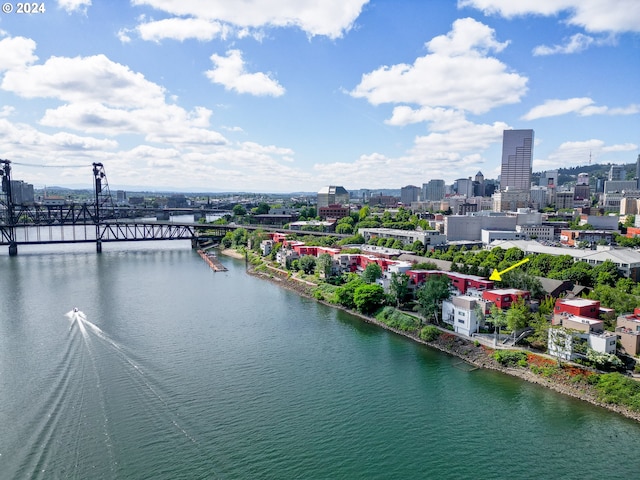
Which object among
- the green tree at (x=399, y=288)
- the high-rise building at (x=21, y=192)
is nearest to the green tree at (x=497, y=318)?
the green tree at (x=399, y=288)

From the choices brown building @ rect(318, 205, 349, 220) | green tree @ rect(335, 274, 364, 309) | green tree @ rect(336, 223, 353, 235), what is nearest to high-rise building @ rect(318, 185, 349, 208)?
brown building @ rect(318, 205, 349, 220)

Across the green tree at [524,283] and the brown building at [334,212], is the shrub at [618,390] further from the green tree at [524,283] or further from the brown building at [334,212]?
the brown building at [334,212]

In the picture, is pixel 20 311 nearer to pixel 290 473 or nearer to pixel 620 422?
pixel 290 473

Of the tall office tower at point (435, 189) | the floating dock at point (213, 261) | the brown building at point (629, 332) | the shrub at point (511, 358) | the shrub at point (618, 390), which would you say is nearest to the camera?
the shrub at point (618, 390)

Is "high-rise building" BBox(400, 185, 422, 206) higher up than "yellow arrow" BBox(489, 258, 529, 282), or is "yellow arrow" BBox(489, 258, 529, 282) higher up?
"high-rise building" BBox(400, 185, 422, 206)

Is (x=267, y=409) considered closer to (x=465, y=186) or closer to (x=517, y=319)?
(x=517, y=319)

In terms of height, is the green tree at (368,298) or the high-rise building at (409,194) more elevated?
the high-rise building at (409,194)

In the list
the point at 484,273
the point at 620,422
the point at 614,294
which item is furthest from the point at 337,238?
A: the point at 620,422

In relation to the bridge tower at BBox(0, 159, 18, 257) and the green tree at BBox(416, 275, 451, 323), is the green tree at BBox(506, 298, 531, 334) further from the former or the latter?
the bridge tower at BBox(0, 159, 18, 257)
